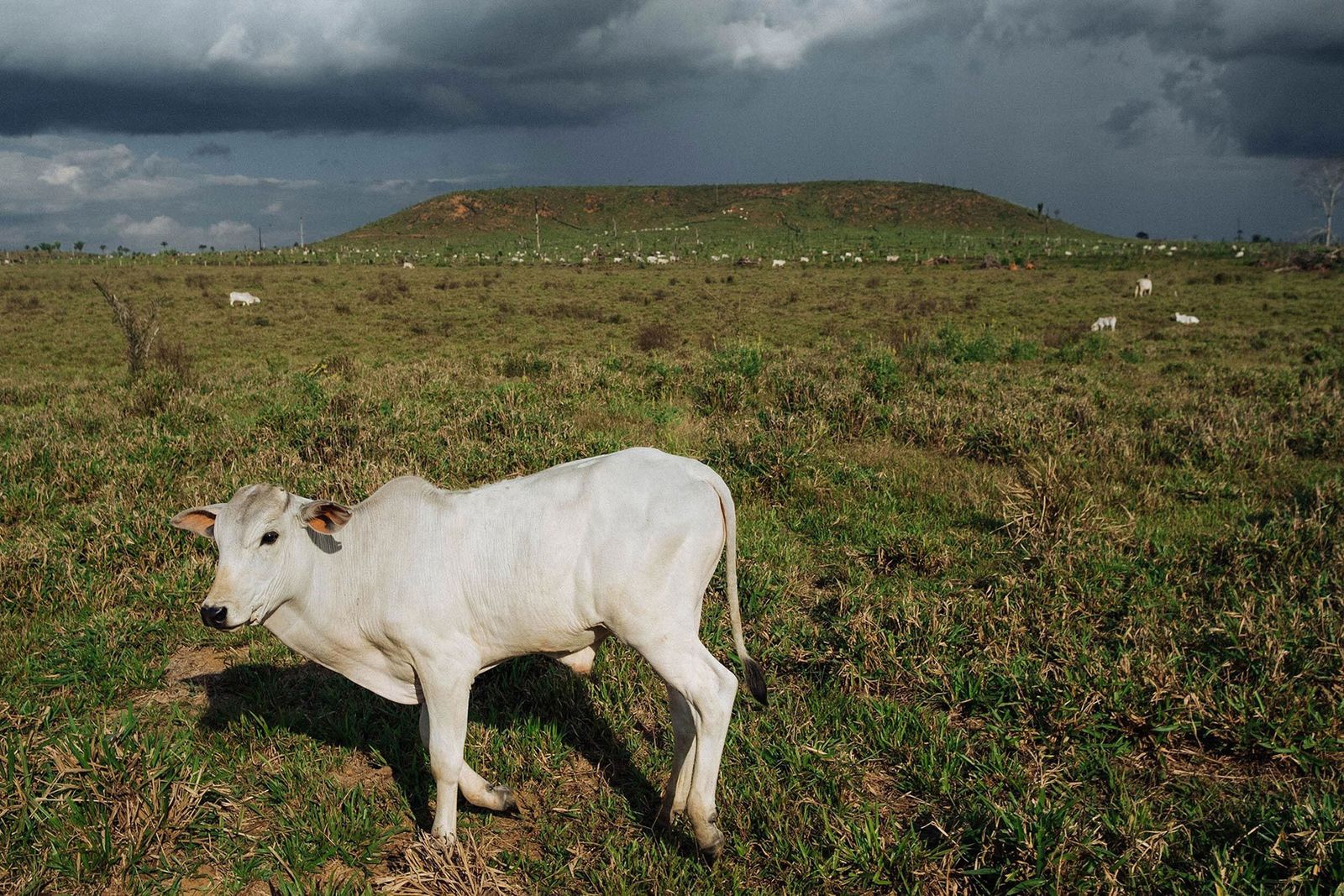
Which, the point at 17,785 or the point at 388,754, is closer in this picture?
the point at 17,785

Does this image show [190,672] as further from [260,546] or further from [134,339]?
[134,339]

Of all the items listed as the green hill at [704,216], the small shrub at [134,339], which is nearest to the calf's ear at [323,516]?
the small shrub at [134,339]

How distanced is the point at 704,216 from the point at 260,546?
4715 inches

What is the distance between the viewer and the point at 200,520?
11.0 feet

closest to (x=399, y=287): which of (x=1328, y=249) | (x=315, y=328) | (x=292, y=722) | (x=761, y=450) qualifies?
(x=315, y=328)

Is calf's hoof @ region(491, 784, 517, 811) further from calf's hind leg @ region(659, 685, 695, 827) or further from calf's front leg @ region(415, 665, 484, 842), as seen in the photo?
calf's hind leg @ region(659, 685, 695, 827)

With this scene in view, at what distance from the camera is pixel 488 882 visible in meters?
2.95

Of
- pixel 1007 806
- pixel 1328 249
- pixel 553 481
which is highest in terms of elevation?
pixel 1328 249

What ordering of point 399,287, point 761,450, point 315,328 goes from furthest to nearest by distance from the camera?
point 399,287
point 315,328
point 761,450

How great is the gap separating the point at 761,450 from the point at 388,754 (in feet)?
14.9

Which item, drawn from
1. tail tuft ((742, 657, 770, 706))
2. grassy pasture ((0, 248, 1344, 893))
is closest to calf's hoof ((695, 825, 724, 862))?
grassy pasture ((0, 248, 1344, 893))

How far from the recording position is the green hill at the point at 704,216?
336ft

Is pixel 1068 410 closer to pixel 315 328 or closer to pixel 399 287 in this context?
pixel 315 328

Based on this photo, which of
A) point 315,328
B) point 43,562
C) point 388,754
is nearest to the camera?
point 388,754
